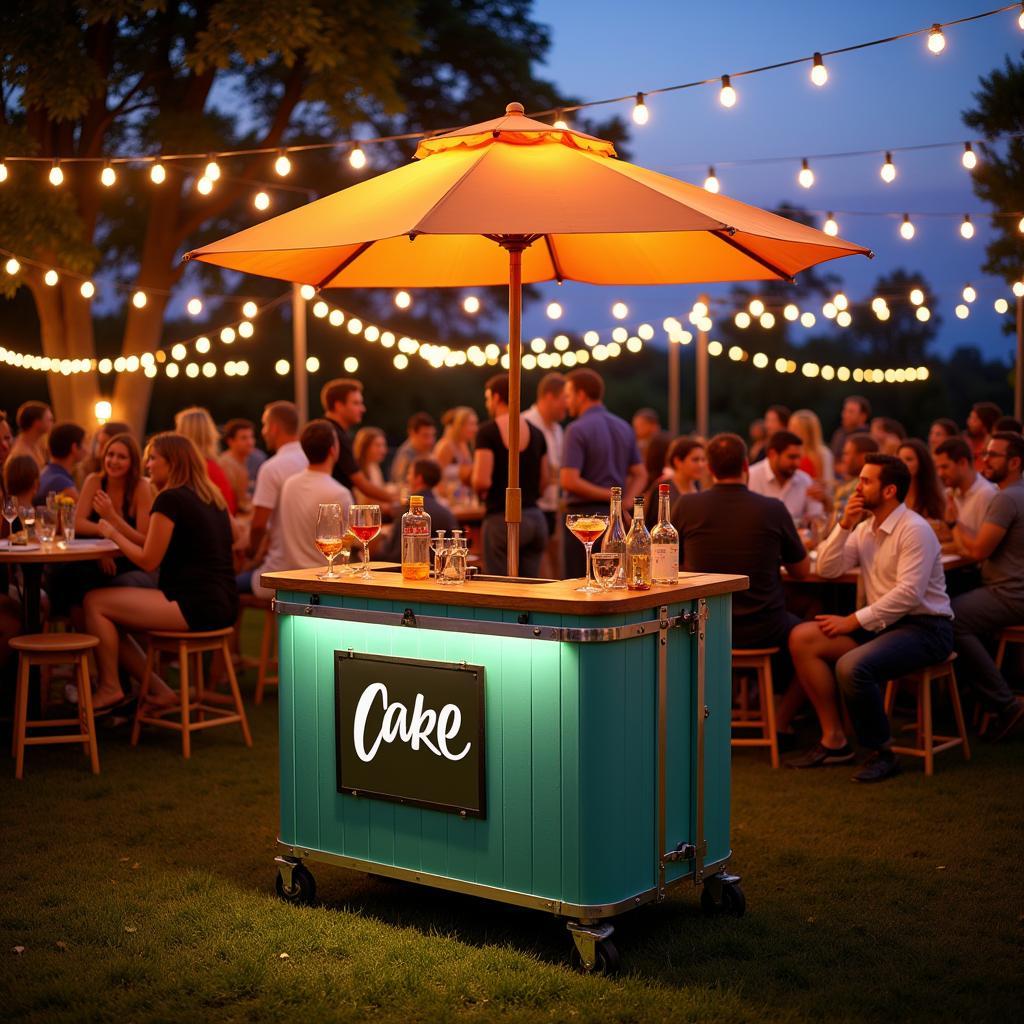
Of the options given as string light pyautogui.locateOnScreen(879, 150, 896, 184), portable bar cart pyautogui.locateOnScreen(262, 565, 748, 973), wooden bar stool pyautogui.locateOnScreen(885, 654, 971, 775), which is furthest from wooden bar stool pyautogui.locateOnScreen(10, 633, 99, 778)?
string light pyautogui.locateOnScreen(879, 150, 896, 184)

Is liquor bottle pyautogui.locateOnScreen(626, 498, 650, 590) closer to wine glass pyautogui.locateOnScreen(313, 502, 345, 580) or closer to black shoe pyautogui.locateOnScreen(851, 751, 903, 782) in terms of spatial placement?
wine glass pyautogui.locateOnScreen(313, 502, 345, 580)

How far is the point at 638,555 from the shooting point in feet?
12.7

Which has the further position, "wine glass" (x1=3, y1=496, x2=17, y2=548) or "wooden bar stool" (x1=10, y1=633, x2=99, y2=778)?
"wine glass" (x1=3, y1=496, x2=17, y2=548)

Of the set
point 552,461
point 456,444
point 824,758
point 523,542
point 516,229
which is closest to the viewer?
point 516,229

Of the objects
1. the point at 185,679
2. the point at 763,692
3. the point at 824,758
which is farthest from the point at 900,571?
the point at 185,679

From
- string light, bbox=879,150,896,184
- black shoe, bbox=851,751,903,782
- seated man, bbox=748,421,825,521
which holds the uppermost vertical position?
string light, bbox=879,150,896,184

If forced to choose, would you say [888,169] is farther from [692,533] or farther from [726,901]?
[726,901]

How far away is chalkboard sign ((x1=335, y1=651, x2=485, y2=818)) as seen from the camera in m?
3.86

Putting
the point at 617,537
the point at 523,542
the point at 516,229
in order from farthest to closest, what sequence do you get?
the point at 523,542 < the point at 617,537 < the point at 516,229

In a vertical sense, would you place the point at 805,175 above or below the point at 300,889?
above

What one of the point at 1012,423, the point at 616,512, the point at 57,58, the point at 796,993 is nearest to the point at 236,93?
the point at 57,58

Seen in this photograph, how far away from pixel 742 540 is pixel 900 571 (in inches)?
27.5

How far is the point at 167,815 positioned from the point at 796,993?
8.98 feet

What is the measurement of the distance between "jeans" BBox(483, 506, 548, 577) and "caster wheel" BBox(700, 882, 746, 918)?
3740 mm
